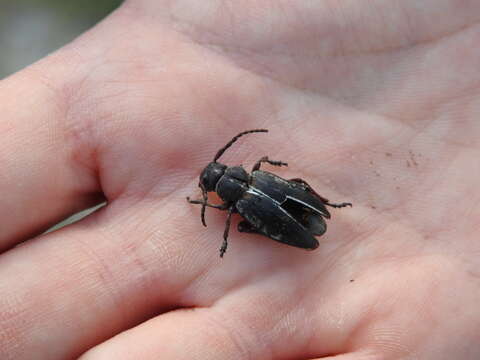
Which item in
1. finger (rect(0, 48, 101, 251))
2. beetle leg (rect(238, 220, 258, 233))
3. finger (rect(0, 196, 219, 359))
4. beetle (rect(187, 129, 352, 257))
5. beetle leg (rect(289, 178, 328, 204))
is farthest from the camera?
beetle leg (rect(289, 178, 328, 204))

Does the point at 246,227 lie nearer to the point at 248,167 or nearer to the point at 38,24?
the point at 248,167

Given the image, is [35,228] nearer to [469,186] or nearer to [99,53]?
[99,53]

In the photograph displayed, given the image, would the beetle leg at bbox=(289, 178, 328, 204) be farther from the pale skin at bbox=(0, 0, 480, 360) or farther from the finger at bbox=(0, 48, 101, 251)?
the finger at bbox=(0, 48, 101, 251)

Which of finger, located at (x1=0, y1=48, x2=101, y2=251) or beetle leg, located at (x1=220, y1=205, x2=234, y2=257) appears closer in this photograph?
finger, located at (x1=0, y1=48, x2=101, y2=251)

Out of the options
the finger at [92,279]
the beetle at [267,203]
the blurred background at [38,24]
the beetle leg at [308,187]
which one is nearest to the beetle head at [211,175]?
the beetle at [267,203]

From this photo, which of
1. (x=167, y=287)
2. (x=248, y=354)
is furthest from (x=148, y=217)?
(x=248, y=354)

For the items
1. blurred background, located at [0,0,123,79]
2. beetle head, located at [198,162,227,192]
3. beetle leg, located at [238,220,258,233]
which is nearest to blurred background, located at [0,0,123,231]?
blurred background, located at [0,0,123,79]
